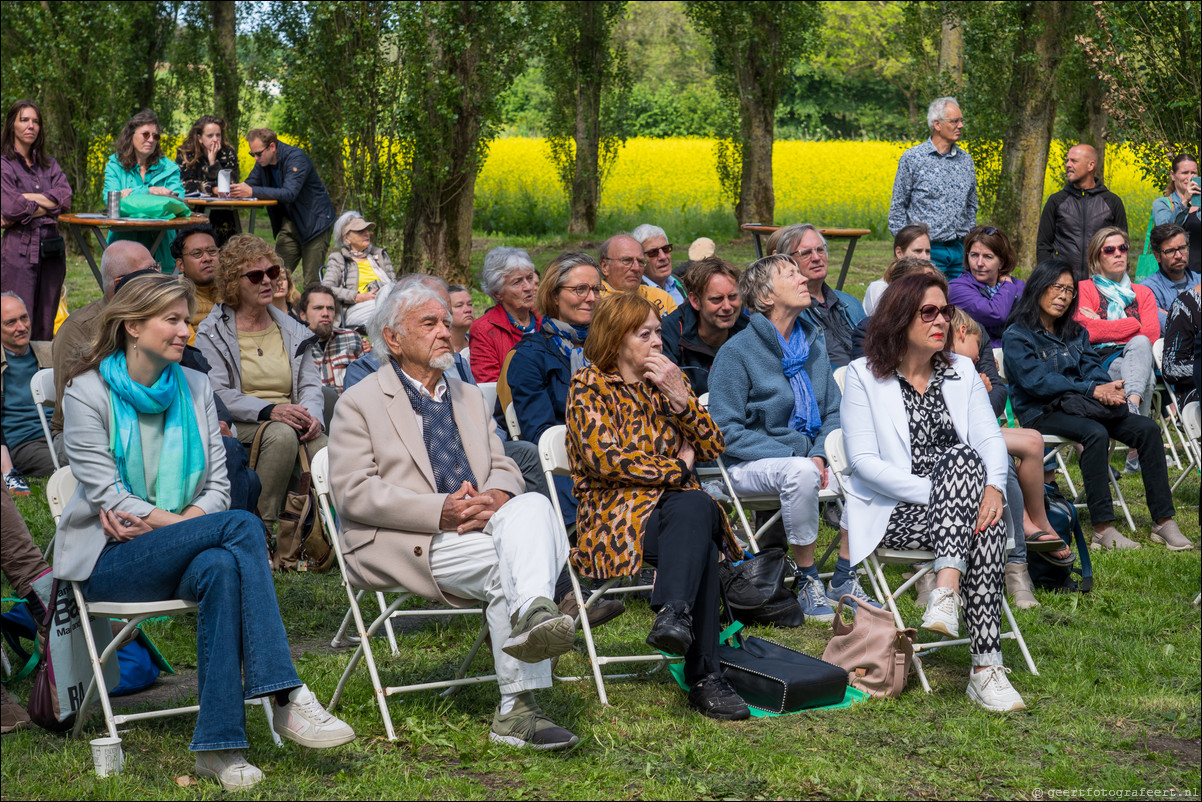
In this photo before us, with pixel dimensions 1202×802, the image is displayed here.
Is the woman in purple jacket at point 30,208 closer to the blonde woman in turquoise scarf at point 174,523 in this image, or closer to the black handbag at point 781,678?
the blonde woman in turquoise scarf at point 174,523

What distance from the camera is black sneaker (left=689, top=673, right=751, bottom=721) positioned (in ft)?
14.0

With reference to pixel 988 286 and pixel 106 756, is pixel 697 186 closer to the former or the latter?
pixel 988 286

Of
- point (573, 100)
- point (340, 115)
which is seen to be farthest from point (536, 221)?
point (340, 115)

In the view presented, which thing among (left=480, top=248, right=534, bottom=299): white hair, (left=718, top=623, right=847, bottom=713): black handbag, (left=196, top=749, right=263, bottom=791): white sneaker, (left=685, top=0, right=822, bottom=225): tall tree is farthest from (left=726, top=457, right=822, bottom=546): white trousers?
(left=685, top=0, right=822, bottom=225): tall tree

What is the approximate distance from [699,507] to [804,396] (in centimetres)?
180

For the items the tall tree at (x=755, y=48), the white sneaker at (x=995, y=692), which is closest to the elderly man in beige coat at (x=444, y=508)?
the white sneaker at (x=995, y=692)

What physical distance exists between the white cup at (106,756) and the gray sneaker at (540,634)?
123 cm

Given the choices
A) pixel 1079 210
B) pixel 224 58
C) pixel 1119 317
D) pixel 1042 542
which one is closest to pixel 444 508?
pixel 1042 542

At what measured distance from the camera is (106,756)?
371cm

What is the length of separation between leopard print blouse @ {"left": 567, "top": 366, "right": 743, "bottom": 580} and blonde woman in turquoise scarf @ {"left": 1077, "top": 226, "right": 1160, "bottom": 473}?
3.94 meters

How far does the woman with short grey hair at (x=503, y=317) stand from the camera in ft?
21.3

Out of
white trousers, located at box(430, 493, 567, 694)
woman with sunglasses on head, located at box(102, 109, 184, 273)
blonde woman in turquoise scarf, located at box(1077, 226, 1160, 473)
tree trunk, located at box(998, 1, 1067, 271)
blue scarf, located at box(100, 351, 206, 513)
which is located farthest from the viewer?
tree trunk, located at box(998, 1, 1067, 271)

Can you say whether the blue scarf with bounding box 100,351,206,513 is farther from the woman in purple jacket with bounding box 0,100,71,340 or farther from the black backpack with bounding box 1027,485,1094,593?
the woman in purple jacket with bounding box 0,100,71,340

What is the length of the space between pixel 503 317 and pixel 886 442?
2.44 m
